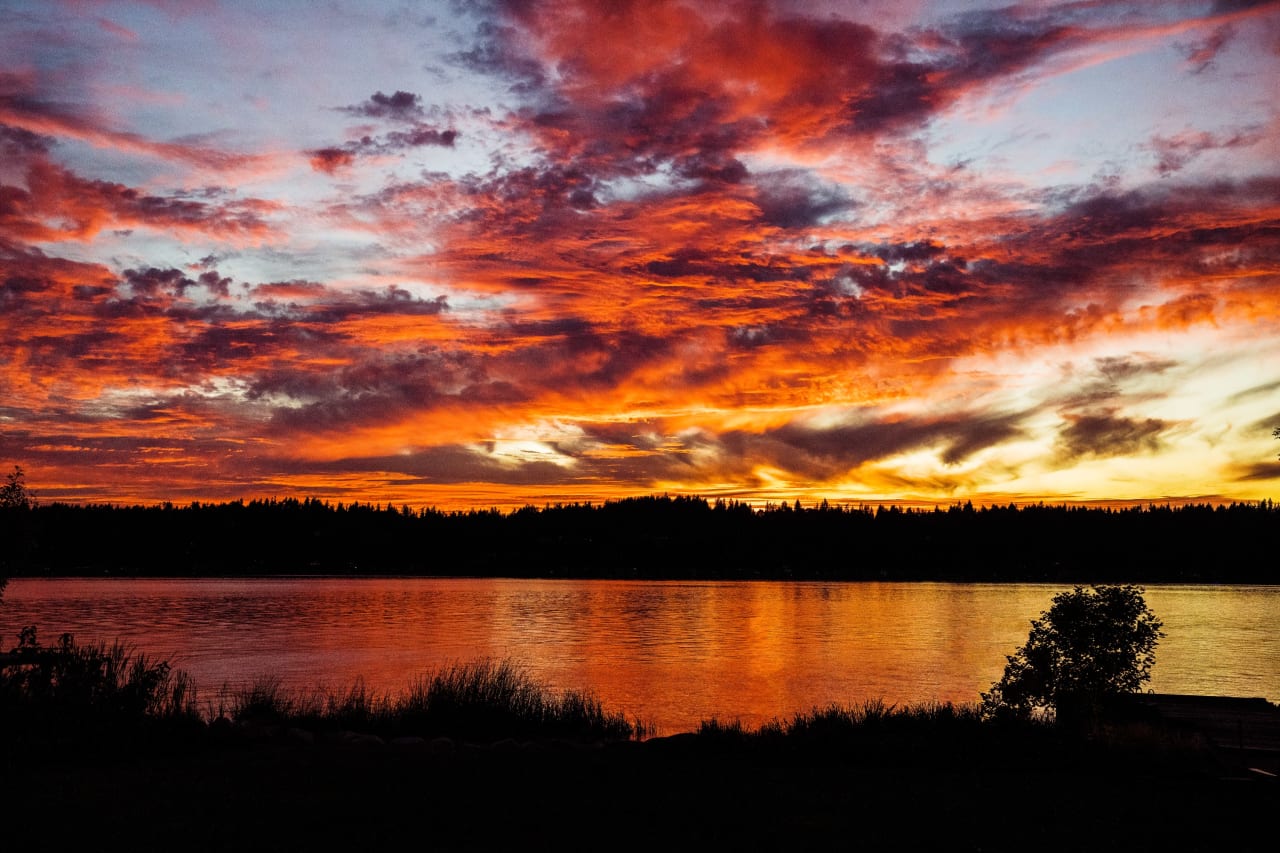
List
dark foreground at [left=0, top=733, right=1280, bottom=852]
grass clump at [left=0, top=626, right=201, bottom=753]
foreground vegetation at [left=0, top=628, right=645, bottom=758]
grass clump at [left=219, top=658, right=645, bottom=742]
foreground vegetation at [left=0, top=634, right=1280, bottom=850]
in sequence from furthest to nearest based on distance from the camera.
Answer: grass clump at [left=219, top=658, right=645, bottom=742], foreground vegetation at [left=0, top=628, right=645, bottom=758], grass clump at [left=0, top=626, right=201, bottom=753], foreground vegetation at [left=0, top=634, right=1280, bottom=850], dark foreground at [left=0, top=733, right=1280, bottom=852]

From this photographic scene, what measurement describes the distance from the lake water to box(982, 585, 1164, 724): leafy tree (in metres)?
13.7

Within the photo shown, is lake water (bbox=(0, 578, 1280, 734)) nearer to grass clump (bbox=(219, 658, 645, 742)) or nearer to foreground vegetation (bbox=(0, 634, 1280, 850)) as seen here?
grass clump (bbox=(219, 658, 645, 742))

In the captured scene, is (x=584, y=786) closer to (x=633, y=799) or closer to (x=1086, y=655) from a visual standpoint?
(x=633, y=799)

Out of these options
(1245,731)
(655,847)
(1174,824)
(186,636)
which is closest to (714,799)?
(655,847)

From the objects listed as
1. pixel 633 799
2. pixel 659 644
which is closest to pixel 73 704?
pixel 633 799

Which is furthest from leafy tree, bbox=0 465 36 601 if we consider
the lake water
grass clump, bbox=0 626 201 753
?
the lake water

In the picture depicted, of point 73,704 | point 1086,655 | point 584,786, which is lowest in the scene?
point 584,786

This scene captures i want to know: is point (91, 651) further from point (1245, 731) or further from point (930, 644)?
point (930, 644)

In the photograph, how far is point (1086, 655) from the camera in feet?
91.2

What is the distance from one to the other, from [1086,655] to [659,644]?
5281 cm

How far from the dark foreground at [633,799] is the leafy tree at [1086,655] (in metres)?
5.81

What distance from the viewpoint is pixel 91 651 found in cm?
2264

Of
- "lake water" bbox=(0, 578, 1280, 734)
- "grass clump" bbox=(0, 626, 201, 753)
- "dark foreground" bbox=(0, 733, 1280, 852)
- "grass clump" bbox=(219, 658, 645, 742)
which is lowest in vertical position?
"lake water" bbox=(0, 578, 1280, 734)

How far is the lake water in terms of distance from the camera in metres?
51.4
